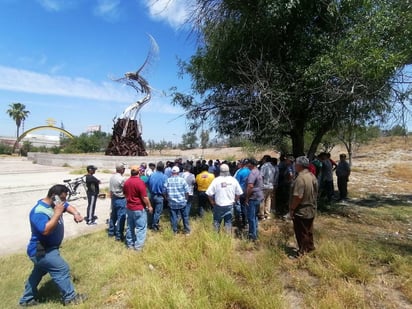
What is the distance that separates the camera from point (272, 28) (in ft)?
27.1

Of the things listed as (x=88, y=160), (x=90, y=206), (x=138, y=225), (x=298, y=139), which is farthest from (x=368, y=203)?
(x=88, y=160)

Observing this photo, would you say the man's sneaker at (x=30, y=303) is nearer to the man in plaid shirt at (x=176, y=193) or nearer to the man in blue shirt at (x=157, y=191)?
the man in plaid shirt at (x=176, y=193)

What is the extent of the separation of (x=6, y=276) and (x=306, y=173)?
209 inches

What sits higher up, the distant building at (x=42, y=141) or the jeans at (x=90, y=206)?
the distant building at (x=42, y=141)

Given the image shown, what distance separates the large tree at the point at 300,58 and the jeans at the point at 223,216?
2.53 metres

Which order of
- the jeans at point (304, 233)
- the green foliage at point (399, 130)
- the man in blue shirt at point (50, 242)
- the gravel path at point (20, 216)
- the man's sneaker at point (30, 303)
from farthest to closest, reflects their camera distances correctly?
the green foliage at point (399, 130)
the gravel path at point (20, 216)
the jeans at point (304, 233)
the man's sneaker at point (30, 303)
the man in blue shirt at point (50, 242)

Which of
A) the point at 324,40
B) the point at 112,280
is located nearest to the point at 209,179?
the point at 112,280

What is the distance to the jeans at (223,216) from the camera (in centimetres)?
680

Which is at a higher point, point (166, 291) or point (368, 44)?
point (368, 44)

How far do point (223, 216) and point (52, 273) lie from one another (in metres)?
3.44

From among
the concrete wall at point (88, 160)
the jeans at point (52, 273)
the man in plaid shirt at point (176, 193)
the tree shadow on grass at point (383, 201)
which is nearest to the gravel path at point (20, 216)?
the man in plaid shirt at point (176, 193)

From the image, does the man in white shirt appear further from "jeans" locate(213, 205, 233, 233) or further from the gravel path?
the gravel path

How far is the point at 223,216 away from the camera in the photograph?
22.5 ft

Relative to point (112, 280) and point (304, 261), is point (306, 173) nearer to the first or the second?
point (304, 261)
